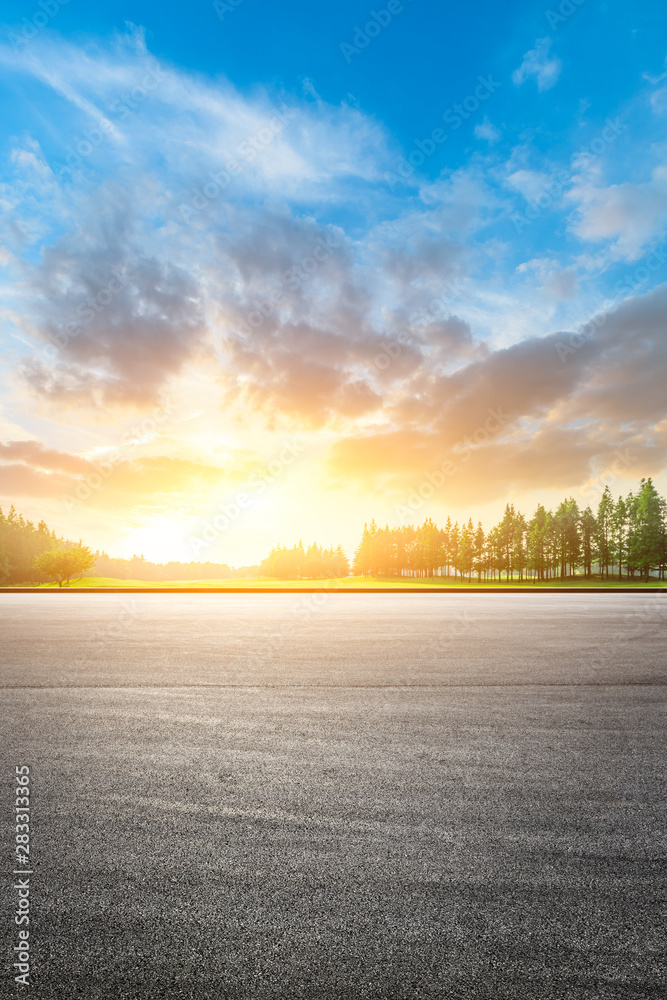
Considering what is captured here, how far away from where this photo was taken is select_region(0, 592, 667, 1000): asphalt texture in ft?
7.48

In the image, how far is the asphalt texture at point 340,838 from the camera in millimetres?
2281

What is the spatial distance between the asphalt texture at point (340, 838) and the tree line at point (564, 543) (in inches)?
3158

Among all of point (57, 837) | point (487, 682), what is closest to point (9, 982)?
point (57, 837)

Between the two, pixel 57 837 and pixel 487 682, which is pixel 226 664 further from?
pixel 57 837

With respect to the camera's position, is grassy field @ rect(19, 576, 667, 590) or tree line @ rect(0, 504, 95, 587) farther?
tree line @ rect(0, 504, 95, 587)

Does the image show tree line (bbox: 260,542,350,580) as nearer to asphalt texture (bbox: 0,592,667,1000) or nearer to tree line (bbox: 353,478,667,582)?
tree line (bbox: 353,478,667,582)

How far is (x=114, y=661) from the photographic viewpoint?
9.52 meters

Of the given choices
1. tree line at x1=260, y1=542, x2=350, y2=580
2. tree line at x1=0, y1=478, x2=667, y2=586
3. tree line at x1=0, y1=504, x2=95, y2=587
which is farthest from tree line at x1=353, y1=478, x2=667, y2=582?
tree line at x1=0, y1=504, x2=95, y2=587

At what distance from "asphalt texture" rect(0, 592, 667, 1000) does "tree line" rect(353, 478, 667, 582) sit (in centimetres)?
8022

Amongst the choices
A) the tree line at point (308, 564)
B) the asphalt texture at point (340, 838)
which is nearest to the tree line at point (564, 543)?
the tree line at point (308, 564)

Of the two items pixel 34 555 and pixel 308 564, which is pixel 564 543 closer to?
pixel 308 564

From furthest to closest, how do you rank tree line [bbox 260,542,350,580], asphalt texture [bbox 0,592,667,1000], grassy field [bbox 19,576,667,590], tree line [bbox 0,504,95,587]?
1. tree line [bbox 260,542,350,580]
2. tree line [bbox 0,504,95,587]
3. grassy field [bbox 19,576,667,590]
4. asphalt texture [bbox 0,592,667,1000]

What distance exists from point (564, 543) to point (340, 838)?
92.1m

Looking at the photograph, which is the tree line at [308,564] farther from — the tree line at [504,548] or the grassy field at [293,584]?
the grassy field at [293,584]
